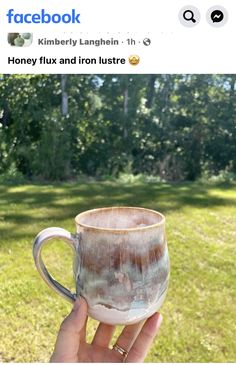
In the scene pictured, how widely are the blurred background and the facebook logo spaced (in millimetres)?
1700

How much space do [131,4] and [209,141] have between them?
696cm

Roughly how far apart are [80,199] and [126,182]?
5.94 ft

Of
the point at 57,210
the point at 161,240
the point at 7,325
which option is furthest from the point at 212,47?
the point at 57,210

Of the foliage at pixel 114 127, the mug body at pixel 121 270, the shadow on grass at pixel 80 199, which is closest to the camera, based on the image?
the mug body at pixel 121 270

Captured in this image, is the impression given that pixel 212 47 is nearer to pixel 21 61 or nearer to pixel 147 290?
pixel 21 61

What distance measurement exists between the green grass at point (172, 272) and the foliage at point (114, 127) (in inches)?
79.8

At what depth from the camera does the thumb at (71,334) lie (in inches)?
40.1

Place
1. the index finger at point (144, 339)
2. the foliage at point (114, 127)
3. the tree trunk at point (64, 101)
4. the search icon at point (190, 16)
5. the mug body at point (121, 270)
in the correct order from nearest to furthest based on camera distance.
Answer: the mug body at point (121, 270) → the index finger at point (144, 339) → the search icon at point (190, 16) → the foliage at point (114, 127) → the tree trunk at point (64, 101)

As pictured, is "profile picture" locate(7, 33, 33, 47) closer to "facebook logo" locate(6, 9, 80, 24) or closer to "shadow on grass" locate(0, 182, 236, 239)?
"facebook logo" locate(6, 9, 80, 24)

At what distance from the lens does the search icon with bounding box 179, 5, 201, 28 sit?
1.88m

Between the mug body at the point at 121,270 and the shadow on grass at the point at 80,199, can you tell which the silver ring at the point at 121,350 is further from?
the shadow on grass at the point at 80,199

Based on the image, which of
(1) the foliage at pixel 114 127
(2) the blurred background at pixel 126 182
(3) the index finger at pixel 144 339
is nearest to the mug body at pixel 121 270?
(3) the index finger at pixel 144 339

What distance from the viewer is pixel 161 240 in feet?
3.30

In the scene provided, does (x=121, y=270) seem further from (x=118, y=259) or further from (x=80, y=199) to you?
(x=80, y=199)
